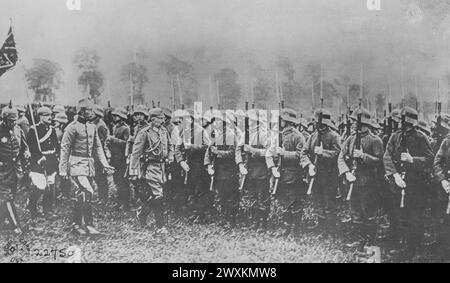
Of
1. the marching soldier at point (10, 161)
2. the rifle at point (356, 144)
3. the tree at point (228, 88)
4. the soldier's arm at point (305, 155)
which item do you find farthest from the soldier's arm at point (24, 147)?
the rifle at point (356, 144)

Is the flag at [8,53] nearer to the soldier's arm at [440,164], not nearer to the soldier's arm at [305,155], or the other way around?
the soldier's arm at [305,155]

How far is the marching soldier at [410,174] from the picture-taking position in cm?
491

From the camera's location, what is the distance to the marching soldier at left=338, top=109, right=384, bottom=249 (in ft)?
16.1

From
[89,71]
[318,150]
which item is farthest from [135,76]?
[318,150]

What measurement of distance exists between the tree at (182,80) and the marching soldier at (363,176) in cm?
186

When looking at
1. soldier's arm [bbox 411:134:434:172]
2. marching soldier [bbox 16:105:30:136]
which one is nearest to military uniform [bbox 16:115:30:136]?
marching soldier [bbox 16:105:30:136]

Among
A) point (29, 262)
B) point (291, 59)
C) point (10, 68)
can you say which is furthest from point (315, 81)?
point (29, 262)

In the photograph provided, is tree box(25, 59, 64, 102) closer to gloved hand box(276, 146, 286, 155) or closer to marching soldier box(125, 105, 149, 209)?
marching soldier box(125, 105, 149, 209)

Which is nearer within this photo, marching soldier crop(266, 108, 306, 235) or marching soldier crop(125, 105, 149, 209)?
marching soldier crop(266, 108, 306, 235)

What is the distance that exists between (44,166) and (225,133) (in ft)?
7.14

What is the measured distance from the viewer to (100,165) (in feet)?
16.6

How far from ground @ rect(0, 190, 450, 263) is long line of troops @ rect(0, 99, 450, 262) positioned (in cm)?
12

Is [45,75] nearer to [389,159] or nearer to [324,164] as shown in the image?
[324,164]

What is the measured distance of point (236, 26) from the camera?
16.5ft
